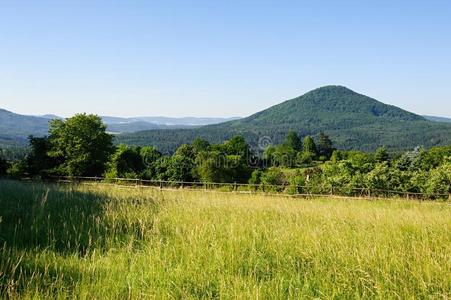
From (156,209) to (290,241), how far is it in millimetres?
3408

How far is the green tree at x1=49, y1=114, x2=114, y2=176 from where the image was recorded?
47750mm

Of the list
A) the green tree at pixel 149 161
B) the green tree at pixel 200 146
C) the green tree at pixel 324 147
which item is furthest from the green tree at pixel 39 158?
the green tree at pixel 324 147

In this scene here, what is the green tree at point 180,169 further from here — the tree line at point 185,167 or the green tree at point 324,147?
the green tree at point 324,147

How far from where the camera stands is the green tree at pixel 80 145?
47.8 m

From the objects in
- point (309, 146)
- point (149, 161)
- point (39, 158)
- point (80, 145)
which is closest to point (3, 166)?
point (39, 158)

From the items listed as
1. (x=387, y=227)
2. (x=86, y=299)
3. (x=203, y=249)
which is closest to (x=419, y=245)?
(x=387, y=227)

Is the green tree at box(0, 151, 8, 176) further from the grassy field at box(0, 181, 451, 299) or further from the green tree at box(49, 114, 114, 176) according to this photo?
the grassy field at box(0, 181, 451, 299)

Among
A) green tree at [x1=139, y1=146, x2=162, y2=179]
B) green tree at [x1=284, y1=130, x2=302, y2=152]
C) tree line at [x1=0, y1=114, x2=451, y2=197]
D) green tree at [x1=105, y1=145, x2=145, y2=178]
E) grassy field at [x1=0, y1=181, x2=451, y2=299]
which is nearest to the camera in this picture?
grassy field at [x1=0, y1=181, x2=451, y2=299]

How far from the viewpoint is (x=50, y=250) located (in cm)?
487

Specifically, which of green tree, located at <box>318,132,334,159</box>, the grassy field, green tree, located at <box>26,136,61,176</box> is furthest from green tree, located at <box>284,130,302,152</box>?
the grassy field

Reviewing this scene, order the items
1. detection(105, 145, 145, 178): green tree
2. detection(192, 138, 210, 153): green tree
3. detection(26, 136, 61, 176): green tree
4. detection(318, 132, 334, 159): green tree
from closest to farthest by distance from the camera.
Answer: detection(26, 136, 61, 176): green tree < detection(105, 145, 145, 178): green tree < detection(192, 138, 210, 153): green tree < detection(318, 132, 334, 159): green tree

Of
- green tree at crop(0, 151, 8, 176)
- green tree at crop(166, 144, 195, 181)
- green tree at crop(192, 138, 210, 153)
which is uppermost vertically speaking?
green tree at crop(192, 138, 210, 153)

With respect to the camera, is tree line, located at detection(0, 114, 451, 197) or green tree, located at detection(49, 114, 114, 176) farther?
green tree, located at detection(49, 114, 114, 176)

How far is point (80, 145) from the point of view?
155 ft
